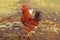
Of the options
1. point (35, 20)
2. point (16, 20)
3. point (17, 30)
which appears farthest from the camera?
point (16, 20)

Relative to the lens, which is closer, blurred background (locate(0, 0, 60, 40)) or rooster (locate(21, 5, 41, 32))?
rooster (locate(21, 5, 41, 32))

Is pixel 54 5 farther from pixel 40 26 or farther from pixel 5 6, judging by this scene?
pixel 5 6

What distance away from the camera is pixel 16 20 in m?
3.98

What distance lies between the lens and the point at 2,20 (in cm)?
400

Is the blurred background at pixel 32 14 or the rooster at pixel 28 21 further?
A: the blurred background at pixel 32 14

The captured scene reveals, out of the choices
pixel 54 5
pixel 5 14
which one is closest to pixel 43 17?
pixel 54 5

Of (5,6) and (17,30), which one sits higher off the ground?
(5,6)

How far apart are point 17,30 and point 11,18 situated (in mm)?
485

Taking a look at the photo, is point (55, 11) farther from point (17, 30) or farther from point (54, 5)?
point (17, 30)

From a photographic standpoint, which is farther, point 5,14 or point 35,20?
point 5,14

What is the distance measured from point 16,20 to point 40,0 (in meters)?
0.87

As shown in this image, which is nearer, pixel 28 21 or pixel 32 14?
pixel 28 21

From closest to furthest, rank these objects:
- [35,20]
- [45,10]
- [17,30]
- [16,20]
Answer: [35,20] → [17,30] → [16,20] → [45,10]

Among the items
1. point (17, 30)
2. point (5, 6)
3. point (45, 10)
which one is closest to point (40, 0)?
point (45, 10)
